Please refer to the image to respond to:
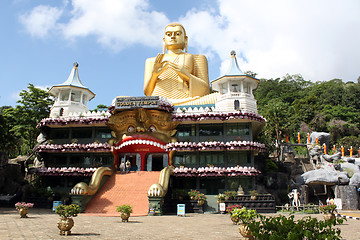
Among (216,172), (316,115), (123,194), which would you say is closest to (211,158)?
(216,172)

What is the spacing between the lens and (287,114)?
176 ft

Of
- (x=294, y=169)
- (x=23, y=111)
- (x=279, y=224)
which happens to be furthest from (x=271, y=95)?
(x=279, y=224)

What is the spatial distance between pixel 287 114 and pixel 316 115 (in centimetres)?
1247

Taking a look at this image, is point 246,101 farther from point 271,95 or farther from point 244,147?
point 271,95

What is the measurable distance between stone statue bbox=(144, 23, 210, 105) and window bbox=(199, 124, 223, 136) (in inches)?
226

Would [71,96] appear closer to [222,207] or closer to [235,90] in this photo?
[235,90]

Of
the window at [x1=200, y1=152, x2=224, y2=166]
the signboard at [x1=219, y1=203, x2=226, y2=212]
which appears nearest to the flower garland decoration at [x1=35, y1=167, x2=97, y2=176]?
the window at [x1=200, y1=152, x2=224, y2=166]

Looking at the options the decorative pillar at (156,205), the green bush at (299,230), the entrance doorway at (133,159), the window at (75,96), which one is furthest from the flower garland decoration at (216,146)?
the green bush at (299,230)

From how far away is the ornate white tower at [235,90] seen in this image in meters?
31.4

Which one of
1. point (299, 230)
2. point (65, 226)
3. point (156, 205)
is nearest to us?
point (299, 230)

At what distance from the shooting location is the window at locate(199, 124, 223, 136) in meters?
31.3

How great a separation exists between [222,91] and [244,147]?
23.7 ft

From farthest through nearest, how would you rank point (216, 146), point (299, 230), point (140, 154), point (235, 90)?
point (235, 90) < point (140, 154) < point (216, 146) < point (299, 230)

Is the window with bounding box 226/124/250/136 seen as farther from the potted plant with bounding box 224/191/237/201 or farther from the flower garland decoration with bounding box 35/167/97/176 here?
the flower garland decoration with bounding box 35/167/97/176
